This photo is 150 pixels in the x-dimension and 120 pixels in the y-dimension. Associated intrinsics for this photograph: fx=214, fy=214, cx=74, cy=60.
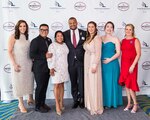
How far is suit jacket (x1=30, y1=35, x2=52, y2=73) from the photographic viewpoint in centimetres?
340

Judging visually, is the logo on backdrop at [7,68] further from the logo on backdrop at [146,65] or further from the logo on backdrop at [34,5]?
the logo on backdrop at [146,65]

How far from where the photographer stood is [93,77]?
3465 mm

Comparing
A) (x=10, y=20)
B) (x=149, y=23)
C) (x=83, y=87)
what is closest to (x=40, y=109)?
(x=83, y=87)

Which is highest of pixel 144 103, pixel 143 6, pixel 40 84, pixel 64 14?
pixel 143 6

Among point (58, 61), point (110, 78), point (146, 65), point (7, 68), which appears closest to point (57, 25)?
point (58, 61)

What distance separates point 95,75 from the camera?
3459 millimetres

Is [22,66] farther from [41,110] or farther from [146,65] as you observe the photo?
[146,65]

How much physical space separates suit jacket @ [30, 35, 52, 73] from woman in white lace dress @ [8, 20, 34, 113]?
0.13 metres

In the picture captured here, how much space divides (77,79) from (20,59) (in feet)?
3.35

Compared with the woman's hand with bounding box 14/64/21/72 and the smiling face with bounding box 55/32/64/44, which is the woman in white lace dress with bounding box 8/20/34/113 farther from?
the smiling face with bounding box 55/32/64/44

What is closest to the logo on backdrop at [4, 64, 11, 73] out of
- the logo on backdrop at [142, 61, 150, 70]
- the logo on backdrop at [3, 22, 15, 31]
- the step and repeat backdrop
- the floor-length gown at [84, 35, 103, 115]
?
the step and repeat backdrop

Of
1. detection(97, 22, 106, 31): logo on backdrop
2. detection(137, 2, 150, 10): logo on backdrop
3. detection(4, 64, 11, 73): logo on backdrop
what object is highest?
detection(137, 2, 150, 10): logo on backdrop

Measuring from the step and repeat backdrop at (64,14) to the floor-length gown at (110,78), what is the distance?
85cm

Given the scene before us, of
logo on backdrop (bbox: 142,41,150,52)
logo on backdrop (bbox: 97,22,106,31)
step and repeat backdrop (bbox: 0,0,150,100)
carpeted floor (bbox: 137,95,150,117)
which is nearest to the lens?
carpeted floor (bbox: 137,95,150,117)
